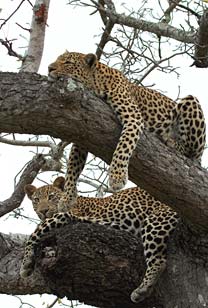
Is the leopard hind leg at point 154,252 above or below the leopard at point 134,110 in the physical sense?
below

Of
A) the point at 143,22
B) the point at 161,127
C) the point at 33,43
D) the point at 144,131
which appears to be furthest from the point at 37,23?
the point at 144,131

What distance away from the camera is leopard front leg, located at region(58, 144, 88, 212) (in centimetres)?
703

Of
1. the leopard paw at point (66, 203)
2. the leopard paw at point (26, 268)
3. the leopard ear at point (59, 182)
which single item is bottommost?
the leopard paw at point (26, 268)

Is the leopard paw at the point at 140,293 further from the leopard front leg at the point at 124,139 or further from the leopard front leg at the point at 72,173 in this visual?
the leopard front leg at the point at 72,173

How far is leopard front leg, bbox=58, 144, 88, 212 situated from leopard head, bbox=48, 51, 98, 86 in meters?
0.60

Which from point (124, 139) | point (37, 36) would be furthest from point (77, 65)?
point (124, 139)

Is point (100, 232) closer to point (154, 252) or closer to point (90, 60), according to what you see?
point (154, 252)

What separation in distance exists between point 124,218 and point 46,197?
3.66 feet

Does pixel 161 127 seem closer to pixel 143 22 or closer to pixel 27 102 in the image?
pixel 143 22

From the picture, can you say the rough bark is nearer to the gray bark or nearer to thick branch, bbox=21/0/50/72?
the gray bark

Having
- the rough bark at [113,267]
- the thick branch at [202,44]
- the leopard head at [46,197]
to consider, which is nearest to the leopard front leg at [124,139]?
the rough bark at [113,267]

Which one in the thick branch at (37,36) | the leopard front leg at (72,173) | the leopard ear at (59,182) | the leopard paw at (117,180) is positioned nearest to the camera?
the leopard paw at (117,180)

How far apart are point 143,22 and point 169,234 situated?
2205mm

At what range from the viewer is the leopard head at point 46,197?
8.16 metres
